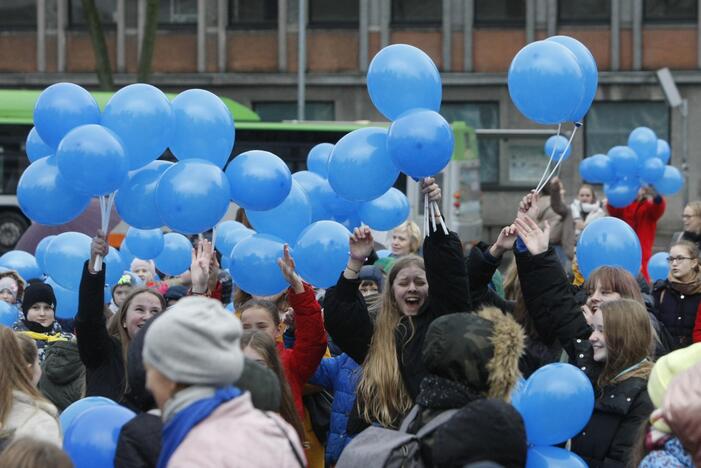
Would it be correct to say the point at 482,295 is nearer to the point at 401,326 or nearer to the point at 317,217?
the point at 401,326

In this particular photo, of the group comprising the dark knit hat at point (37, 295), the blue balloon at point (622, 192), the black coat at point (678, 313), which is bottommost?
the black coat at point (678, 313)

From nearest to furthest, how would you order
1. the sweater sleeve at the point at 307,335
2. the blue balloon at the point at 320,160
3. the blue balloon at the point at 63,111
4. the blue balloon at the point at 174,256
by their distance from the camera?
the sweater sleeve at the point at 307,335 → the blue balloon at the point at 63,111 → the blue balloon at the point at 320,160 → the blue balloon at the point at 174,256

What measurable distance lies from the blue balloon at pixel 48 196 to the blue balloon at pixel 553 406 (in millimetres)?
2578

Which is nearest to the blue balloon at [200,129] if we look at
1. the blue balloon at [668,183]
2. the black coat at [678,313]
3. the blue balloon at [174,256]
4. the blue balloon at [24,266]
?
the blue balloon at [174,256]

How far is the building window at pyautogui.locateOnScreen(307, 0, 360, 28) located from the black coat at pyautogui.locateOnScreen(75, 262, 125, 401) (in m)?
23.9

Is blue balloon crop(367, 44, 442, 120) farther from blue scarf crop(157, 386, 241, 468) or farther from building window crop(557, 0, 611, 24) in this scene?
building window crop(557, 0, 611, 24)

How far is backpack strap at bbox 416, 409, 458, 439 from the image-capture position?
3.90 metres

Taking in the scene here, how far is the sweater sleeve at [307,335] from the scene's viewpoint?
5770 millimetres

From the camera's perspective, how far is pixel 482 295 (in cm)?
616

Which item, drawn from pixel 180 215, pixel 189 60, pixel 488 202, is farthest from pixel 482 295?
pixel 189 60

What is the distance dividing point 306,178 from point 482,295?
175cm

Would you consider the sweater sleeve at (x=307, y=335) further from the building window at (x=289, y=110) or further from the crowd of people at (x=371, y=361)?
the building window at (x=289, y=110)

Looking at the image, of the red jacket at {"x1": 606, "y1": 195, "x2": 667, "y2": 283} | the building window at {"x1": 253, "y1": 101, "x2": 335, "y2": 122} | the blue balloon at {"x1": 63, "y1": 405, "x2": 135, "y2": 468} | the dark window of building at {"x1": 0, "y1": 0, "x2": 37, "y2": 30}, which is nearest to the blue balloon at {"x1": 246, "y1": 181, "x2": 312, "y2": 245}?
the blue balloon at {"x1": 63, "y1": 405, "x2": 135, "y2": 468}

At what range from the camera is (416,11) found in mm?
29047
